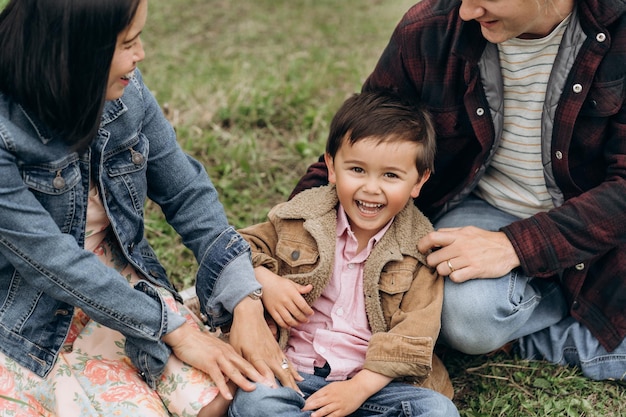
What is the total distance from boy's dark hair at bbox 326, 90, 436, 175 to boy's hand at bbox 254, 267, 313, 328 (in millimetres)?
455

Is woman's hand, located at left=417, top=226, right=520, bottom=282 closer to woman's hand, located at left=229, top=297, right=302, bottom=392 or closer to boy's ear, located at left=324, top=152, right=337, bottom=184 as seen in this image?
boy's ear, located at left=324, top=152, right=337, bottom=184

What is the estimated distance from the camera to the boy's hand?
247 centimetres

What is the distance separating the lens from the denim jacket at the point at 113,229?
6.71ft

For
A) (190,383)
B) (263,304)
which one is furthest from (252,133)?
(190,383)

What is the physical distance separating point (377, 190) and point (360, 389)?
2.00ft

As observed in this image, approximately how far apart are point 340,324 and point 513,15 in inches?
43.3

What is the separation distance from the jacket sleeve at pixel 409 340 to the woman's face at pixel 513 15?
837 mm

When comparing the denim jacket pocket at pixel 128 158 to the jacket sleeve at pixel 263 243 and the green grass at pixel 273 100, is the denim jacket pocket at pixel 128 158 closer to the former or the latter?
the jacket sleeve at pixel 263 243

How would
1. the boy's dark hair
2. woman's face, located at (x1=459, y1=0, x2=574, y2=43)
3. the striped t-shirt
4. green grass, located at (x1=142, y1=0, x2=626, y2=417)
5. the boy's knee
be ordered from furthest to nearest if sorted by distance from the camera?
green grass, located at (x1=142, y1=0, x2=626, y2=417) → the striped t-shirt → the boy's dark hair → woman's face, located at (x1=459, y1=0, x2=574, y2=43) → the boy's knee

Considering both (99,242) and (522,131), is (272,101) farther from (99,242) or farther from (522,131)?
(99,242)

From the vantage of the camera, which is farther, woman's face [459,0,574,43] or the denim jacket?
woman's face [459,0,574,43]

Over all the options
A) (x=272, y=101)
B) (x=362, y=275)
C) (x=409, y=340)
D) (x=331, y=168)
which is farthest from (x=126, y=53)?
(x=272, y=101)

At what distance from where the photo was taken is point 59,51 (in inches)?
76.0

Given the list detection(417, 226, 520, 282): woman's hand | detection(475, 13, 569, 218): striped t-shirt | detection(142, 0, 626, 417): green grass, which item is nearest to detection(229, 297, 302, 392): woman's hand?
detection(417, 226, 520, 282): woman's hand
